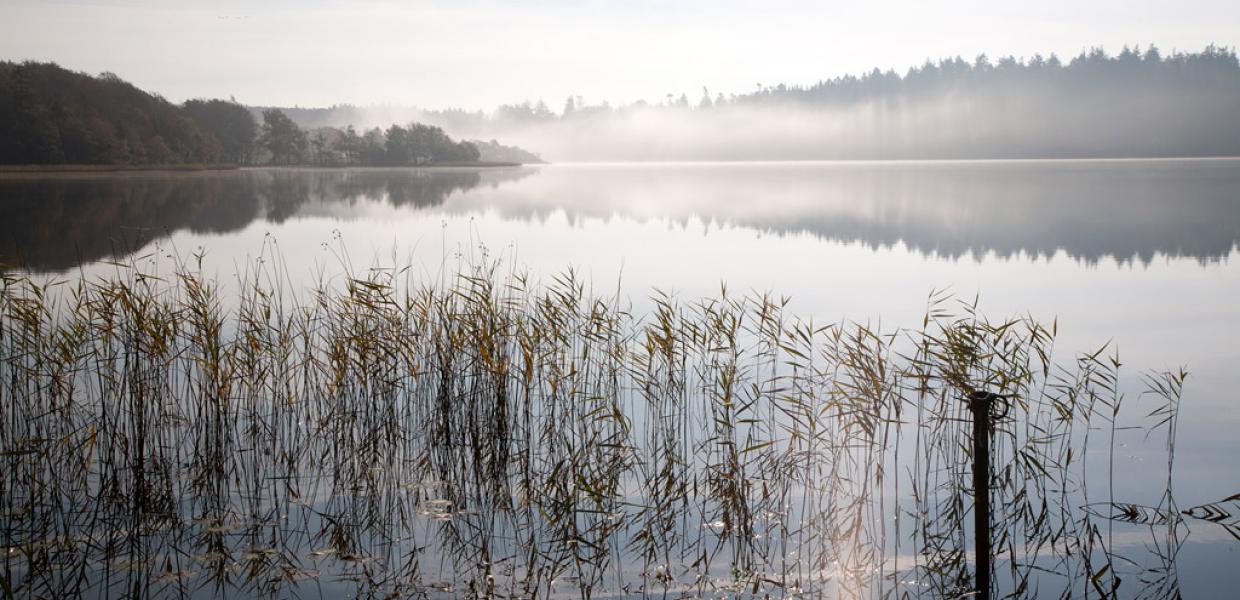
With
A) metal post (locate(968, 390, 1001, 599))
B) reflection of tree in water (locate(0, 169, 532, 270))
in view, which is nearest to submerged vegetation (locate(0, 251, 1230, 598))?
metal post (locate(968, 390, 1001, 599))

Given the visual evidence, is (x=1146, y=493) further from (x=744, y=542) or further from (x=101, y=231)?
(x=101, y=231)

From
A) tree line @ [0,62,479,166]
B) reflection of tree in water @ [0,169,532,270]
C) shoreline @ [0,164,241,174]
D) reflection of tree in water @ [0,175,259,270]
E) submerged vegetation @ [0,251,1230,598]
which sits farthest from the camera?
tree line @ [0,62,479,166]

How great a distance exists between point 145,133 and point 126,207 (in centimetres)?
→ 4536

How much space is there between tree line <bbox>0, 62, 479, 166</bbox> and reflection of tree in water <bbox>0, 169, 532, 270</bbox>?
17.2ft

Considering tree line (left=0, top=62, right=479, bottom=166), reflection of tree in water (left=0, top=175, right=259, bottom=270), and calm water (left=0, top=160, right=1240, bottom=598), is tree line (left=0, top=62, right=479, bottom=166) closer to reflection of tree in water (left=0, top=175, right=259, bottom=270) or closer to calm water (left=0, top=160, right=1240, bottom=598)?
reflection of tree in water (left=0, top=175, right=259, bottom=270)

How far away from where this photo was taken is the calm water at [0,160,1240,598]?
10789mm

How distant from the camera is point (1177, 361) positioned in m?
11.5

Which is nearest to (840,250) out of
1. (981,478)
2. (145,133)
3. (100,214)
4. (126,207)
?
(981,478)

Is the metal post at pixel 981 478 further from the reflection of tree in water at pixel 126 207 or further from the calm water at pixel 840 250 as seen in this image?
the reflection of tree in water at pixel 126 207

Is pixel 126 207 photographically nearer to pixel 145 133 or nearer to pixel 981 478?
pixel 981 478

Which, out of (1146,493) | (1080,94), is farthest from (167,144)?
(1080,94)

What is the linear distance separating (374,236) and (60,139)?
50717 mm

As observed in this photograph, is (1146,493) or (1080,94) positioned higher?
(1080,94)

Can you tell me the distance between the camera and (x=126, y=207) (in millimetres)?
34969
